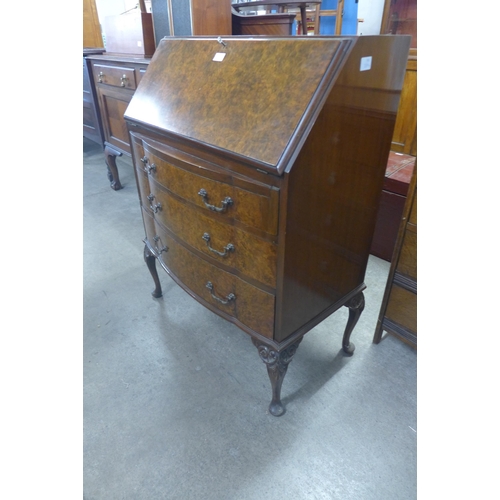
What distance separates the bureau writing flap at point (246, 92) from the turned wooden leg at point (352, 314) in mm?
779

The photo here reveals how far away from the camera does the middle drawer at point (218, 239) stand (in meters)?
1.00

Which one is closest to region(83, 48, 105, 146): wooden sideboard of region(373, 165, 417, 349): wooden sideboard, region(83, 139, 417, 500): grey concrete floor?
region(83, 139, 417, 500): grey concrete floor

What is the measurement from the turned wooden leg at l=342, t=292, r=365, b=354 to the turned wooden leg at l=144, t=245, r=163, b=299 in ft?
2.95

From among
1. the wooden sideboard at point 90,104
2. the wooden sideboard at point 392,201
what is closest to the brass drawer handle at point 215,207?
the wooden sideboard at point 392,201

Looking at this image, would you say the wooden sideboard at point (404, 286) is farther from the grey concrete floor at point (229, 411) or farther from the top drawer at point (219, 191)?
the top drawer at point (219, 191)

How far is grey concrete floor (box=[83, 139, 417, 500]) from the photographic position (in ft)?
3.70

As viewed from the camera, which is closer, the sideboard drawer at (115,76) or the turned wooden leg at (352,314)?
the turned wooden leg at (352,314)

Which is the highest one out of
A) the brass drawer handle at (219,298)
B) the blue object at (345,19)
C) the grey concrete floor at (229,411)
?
the blue object at (345,19)

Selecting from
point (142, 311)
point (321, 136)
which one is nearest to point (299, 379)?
point (142, 311)

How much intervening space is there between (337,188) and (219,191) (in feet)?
1.08

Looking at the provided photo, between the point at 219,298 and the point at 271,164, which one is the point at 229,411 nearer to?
the point at 219,298

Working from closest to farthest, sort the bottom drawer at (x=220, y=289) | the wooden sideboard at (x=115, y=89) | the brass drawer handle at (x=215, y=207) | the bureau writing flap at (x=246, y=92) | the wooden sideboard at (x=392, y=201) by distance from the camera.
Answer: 1. the bureau writing flap at (x=246, y=92)
2. the brass drawer handle at (x=215, y=207)
3. the bottom drawer at (x=220, y=289)
4. the wooden sideboard at (x=392, y=201)
5. the wooden sideboard at (x=115, y=89)
